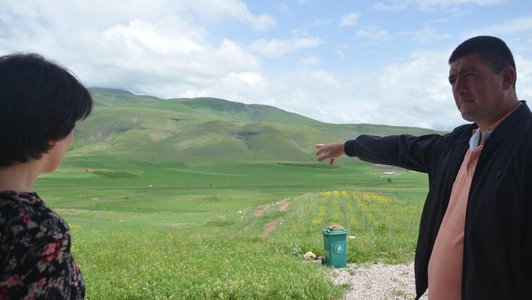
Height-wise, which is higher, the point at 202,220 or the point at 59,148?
the point at 59,148

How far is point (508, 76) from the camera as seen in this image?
2572 mm

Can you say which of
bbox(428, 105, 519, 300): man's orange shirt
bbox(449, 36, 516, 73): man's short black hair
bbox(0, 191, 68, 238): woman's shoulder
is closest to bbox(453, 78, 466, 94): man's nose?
bbox(449, 36, 516, 73): man's short black hair

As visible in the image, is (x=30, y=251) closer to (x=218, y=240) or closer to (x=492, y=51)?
(x=492, y=51)

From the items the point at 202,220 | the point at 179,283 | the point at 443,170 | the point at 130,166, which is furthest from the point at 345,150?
the point at 130,166

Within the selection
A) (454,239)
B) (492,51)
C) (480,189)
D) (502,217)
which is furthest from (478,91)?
(454,239)

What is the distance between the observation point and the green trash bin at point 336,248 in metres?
9.66

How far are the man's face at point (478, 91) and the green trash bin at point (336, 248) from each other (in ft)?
23.8

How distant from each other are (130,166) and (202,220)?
90.9 m

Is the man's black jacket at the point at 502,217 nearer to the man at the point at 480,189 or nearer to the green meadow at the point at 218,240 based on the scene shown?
the man at the point at 480,189

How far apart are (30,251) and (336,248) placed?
8568 mm

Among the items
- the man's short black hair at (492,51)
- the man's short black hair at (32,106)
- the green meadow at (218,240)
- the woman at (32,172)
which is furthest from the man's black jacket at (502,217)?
the green meadow at (218,240)

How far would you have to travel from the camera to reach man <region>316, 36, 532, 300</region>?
87.5 inches

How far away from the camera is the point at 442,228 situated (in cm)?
271

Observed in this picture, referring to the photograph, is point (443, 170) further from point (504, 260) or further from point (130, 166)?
point (130, 166)
